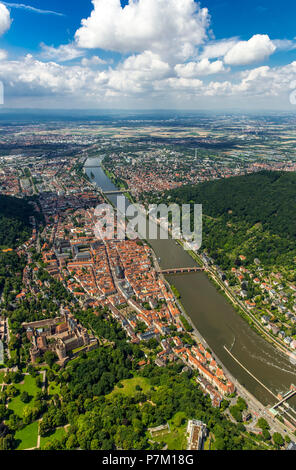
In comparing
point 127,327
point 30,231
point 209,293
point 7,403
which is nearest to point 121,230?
point 30,231

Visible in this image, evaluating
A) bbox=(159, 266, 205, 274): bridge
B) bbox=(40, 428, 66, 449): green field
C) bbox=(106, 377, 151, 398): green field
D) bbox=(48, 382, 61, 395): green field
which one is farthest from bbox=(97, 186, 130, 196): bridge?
bbox=(40, 428, 66, 449): green field

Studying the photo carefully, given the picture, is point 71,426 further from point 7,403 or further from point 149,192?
point 149,192

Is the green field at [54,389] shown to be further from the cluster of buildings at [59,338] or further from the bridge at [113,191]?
the bridge at [113,191]

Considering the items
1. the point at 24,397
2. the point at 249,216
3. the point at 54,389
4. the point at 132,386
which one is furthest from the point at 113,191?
the point at 24,397

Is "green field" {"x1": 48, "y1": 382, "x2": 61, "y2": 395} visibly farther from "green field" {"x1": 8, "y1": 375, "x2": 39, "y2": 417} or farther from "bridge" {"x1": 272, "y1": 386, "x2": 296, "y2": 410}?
"bridge" {"x1": 272, "y1": 386, "x2": 296, "y2": 410}

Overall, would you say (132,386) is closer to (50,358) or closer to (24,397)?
(50,358)

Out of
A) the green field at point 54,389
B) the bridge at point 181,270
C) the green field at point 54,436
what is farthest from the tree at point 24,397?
the bridge at point 181,270
